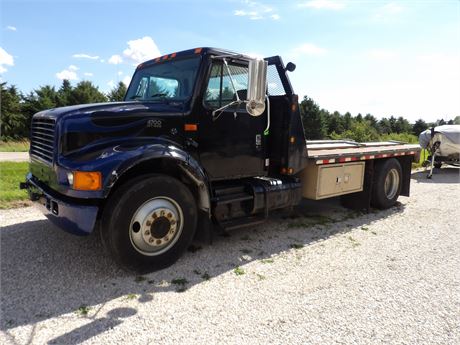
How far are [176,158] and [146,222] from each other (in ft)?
2.39

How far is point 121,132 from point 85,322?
1.84 meters

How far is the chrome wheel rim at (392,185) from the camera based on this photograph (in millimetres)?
7284

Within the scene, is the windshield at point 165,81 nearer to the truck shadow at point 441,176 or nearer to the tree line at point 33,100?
the truck shadow at point 441,176

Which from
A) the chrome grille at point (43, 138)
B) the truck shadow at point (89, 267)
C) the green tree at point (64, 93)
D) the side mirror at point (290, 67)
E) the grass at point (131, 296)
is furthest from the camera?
the green tree at point (64, 93)

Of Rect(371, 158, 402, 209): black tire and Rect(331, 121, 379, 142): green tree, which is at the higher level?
Rect(331, 121, 379, 142): green tree

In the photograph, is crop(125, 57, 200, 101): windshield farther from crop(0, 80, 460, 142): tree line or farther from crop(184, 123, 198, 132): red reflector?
crop(0, 80, 460, 142): tree line

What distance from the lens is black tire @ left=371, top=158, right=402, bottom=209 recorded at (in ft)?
22.4

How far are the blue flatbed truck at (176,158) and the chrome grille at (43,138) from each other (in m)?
0.01

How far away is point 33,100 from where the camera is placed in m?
38.9

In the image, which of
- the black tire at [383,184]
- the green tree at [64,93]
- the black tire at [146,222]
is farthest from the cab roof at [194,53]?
the green tree at [64,93]

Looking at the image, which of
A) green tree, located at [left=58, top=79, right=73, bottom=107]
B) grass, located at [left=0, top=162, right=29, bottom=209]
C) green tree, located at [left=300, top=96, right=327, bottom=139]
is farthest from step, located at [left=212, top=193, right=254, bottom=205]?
green tree, located at [left=300, top=96, right=327, bottom=139]

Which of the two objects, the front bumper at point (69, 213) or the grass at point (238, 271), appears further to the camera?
the grass at point (238, 271)

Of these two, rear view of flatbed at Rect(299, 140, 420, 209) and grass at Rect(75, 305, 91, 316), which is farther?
rear view of flatbed at Rect(299, 140, 420, 209)

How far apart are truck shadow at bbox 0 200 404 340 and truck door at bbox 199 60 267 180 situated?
3.13 feet
